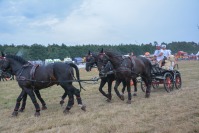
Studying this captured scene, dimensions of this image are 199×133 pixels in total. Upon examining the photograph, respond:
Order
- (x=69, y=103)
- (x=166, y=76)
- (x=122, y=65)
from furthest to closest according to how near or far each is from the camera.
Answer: (x=166, y=76)
(x=122, y=65)
(x=69, y=103)

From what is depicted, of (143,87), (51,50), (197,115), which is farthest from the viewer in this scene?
(51,50)

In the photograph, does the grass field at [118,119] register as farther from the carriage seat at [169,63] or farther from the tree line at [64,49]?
the tree line at [64,49]

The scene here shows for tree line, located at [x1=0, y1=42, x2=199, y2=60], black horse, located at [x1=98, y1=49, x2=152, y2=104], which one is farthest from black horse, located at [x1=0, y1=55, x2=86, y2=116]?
tree line, located at [x1=0, y1=42, x2=199, y2=60]

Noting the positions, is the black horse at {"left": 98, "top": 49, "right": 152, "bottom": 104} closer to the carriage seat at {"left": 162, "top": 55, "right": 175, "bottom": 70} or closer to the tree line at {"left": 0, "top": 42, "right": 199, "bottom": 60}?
the carriage seat at {"left": 162, "top": 55, "right": 175, "bottom": 70}

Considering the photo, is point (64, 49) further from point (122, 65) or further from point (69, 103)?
point (69, 103)

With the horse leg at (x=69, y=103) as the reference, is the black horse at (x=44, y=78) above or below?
above

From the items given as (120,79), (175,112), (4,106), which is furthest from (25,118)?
(175,112)

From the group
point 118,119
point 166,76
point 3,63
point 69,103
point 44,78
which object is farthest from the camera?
point 166,76

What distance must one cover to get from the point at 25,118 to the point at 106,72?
3748 mm

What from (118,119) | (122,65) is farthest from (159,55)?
(118,119)

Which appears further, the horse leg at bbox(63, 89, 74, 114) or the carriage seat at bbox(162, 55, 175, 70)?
the carriage seat at bbox(162, 55, 175, 70)

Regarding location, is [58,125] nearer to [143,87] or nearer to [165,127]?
[165,127]

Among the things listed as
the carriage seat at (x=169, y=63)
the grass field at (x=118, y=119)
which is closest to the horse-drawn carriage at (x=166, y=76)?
the carriage seat at (x=169, y=63)

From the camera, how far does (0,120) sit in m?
8.80
